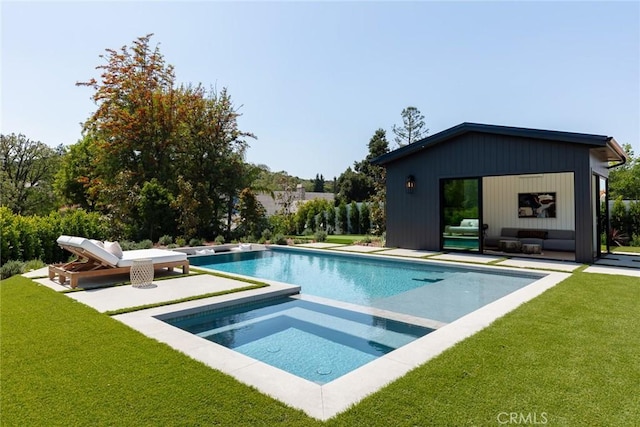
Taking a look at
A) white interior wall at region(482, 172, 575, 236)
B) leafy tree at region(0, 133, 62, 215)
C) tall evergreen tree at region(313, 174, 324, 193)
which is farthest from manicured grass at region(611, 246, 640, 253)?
tall evergreen tree at region(313, 174, 324, 193)

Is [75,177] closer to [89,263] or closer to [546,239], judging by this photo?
[89,263]

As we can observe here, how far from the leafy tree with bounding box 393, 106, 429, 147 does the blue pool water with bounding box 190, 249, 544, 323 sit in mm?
25921

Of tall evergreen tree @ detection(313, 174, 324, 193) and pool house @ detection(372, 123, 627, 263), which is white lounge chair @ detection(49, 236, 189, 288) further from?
tall evergreen tree @ detection(313, 174, 324, 193)

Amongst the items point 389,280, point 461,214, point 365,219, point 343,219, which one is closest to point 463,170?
point 461,214

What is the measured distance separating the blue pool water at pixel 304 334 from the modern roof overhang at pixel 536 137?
26.5 ft

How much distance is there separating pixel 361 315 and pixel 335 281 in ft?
10.9

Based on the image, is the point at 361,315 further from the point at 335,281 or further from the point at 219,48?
the point at 219,48

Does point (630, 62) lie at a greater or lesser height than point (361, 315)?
greater

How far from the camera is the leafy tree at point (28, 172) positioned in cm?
2844

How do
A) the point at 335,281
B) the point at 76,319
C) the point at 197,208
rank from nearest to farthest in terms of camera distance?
1. the point at 76,319
2. the point at 335,281
3. the point at 197,208

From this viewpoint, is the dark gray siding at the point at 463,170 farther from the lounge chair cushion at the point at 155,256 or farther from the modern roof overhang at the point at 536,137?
the lounge chair cushion at the point at 155,256

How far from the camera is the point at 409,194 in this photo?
14.2 m

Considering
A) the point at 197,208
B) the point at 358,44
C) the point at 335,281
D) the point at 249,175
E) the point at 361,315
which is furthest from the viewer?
the point at 249,175

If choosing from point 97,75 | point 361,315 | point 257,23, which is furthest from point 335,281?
point 97,75
